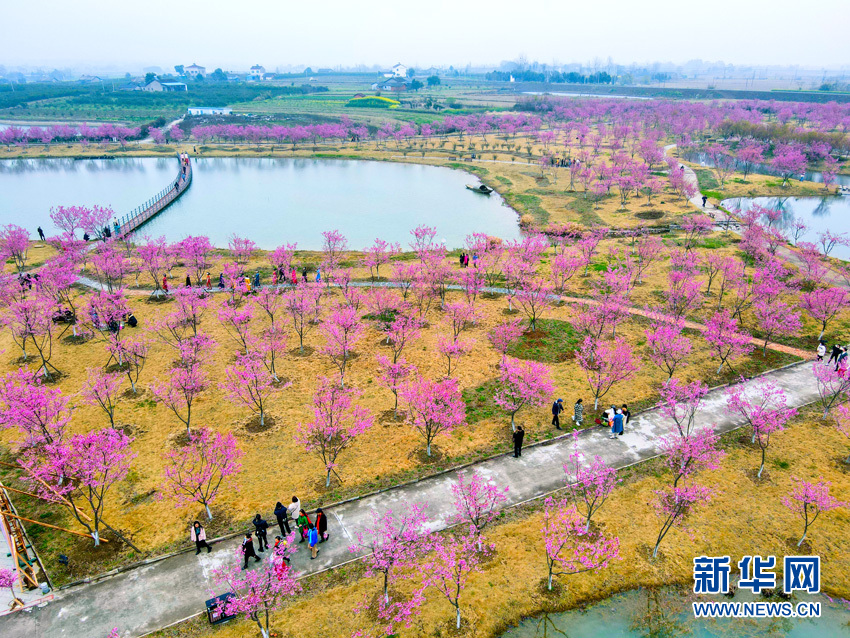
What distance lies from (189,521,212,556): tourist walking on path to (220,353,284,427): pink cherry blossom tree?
706cm

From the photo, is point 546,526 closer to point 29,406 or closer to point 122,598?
point 122,598

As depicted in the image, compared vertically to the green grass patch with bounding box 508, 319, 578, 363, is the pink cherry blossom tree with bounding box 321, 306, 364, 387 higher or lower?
higher

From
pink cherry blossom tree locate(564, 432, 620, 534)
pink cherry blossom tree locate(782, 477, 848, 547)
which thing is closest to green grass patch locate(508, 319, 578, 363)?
pink cherry blossom tree locate(564, 432, 620, 534)

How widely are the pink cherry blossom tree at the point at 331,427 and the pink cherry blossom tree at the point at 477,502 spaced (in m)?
5.16

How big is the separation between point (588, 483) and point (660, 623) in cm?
456

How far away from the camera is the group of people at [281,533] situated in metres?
17.1

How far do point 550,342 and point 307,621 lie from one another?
72.6 ft

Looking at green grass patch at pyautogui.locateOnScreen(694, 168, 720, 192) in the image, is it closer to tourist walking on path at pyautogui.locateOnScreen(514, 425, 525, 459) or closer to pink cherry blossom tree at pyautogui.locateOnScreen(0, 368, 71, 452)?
tourist walking on path at pyautogui.locateOnScreen(514, 425, 525, 459)

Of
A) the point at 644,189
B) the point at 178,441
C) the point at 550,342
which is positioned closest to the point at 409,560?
the point at 178,441

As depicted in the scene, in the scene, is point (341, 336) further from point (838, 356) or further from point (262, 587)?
point (838, 356)

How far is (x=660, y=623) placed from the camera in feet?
51.0

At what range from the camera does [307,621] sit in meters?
15.2

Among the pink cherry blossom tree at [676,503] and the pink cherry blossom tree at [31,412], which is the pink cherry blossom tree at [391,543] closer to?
the pink cherry blossom tree at [676,503]

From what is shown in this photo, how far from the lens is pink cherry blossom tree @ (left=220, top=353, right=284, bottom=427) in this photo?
24.1 m
